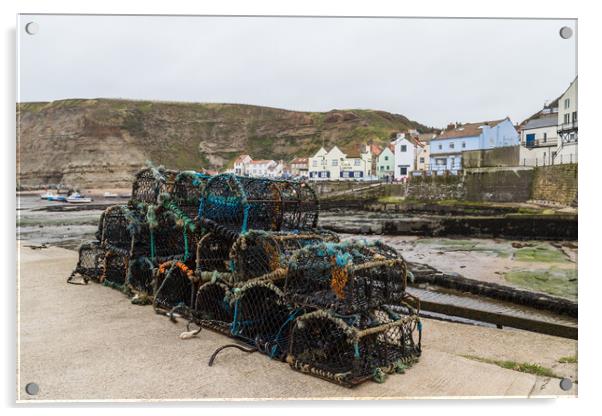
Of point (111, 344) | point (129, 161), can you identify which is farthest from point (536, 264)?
point (129, 161)

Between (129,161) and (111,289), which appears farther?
(129,161)

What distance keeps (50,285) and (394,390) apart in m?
4.78

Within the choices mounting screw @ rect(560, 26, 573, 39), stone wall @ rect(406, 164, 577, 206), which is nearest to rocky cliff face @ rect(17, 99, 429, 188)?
stone wall @ rect(406, 164, 577, 206)

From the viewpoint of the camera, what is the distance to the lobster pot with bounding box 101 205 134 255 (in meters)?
6.54

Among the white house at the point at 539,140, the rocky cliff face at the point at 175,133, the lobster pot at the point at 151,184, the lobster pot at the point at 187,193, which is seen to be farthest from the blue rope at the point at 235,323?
the white house at the point at 539,140

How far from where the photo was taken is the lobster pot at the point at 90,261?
684 cm

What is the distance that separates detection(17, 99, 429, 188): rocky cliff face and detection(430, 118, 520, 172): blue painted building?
3.81 ft

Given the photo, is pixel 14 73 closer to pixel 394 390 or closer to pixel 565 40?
pixel 394 390

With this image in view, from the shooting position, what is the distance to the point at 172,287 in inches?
219

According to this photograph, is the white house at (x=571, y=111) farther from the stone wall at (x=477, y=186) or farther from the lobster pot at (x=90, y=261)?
the stone wall at (x=477, y=186)

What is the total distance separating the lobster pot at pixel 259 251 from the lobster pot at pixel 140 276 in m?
1.87

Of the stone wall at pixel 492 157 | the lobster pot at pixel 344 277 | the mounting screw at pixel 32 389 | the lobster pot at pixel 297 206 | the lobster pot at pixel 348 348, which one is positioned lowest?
the mounting screw at pixel 32 389

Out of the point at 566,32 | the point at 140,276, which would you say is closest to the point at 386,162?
the point at 140,276

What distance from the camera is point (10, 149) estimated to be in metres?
3.87
